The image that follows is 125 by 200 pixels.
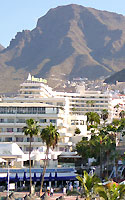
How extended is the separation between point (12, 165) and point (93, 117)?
204 feet

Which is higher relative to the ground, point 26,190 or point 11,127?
point 11,127

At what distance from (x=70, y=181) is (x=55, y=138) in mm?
11193

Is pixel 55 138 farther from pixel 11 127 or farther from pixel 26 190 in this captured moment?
pixel 11 127

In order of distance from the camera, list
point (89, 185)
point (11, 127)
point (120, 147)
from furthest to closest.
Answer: point (11, 127)
point (120, 147)
point (89, 185)

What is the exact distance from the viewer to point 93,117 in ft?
494

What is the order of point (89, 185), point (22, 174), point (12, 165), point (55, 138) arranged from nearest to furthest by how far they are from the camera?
point (89, 185) < point (55, 138) < point (22, 174) < point (12, 165)

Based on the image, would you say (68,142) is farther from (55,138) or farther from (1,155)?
(55,138)

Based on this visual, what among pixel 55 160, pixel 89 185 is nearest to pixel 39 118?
pixel 55 160

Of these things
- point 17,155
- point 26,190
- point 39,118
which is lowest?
point 26,190

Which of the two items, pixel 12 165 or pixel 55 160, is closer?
pixel 12 165

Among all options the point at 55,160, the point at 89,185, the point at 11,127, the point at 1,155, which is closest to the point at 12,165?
the point at 1,155

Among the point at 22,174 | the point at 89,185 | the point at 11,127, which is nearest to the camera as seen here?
the point at 89,185

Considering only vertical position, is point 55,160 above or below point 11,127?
below

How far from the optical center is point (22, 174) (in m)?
84.7
